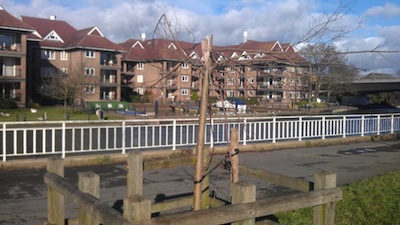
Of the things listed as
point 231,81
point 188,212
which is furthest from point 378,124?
point 188,212

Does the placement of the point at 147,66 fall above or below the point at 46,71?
below

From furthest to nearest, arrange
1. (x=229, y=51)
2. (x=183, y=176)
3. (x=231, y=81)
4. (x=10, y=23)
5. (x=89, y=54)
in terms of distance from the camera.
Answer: (x=89, y=54) → (x=10, y=23) → (x=183, y=176) → (x=231, y=81) → (x=229, y=51)

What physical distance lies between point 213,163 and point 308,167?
21.5 feet

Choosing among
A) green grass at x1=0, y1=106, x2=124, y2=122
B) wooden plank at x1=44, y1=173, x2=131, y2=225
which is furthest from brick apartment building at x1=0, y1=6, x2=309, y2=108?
green grass at x1=0, y1=106, x2=124, y2=122

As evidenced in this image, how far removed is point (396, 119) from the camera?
20.8 meters

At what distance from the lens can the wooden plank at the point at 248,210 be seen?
135 inches

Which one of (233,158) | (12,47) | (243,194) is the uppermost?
(12,47)

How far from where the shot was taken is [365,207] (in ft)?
23.6

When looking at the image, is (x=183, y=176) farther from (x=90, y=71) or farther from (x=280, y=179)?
(x=90, y=71)

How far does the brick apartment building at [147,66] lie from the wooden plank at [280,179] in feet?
3.13

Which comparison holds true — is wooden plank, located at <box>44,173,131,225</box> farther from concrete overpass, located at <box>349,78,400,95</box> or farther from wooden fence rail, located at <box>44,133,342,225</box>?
concrete overpass, located at <box>349,78,400,95</box>

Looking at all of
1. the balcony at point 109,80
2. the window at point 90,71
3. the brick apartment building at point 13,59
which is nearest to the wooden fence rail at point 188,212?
the brick apartment building at point 13,59

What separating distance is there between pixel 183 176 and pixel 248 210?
631 centimetres

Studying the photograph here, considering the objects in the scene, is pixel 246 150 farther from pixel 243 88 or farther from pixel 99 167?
pixel 243 88
